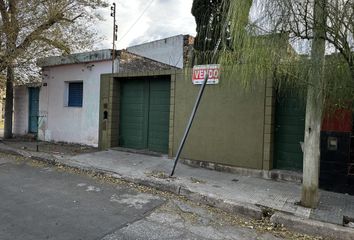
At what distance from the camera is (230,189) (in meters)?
6.38

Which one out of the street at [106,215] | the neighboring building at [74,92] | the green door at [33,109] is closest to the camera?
the street at [106,215]

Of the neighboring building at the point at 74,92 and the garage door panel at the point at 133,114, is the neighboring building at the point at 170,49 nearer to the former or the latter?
the neighboring building at the point at 74,92

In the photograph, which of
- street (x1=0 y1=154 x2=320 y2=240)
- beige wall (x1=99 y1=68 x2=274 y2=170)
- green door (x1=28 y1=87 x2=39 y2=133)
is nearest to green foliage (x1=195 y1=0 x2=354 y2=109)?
beige wall (x1=99 y1=68 x2=274 y2=170)

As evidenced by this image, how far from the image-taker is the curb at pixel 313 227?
15.0ft

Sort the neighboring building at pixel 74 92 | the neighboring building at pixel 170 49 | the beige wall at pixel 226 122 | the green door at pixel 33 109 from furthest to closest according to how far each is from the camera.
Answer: the neighboring building at pixel 170 49
the green door at pixel 33 109
the neighboring building at pixel 74 92
the beige wall at pixel 226 122

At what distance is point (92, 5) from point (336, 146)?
29.0ft

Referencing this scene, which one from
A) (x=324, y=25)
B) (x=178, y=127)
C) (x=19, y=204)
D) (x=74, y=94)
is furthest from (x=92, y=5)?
(x=324, y=25)

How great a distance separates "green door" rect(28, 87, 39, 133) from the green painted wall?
7.28m

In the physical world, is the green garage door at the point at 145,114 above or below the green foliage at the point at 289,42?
below

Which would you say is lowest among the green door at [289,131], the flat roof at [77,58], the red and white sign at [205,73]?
the green door at [289,131]

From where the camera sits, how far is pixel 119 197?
6.01 metres

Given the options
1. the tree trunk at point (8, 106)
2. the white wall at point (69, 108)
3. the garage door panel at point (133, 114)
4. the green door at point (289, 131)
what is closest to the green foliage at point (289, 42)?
the green door at point (289, 131)

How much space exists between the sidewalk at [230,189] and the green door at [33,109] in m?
4.40

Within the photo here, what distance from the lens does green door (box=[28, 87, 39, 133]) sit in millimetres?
13477
